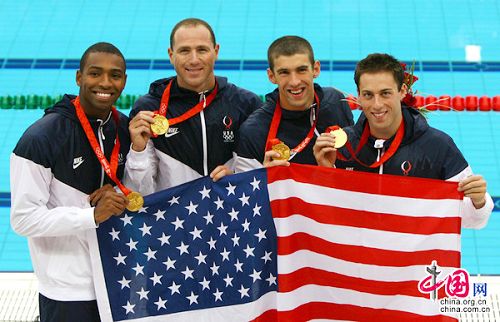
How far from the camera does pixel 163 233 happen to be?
4.08 m

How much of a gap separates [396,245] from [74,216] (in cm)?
148

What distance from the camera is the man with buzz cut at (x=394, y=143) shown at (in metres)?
3.85

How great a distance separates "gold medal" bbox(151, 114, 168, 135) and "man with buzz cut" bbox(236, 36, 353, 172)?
41 centimetres

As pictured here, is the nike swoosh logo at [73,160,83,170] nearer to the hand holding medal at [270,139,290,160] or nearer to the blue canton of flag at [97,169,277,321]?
the blue canton of flag at [97,169,277,321]

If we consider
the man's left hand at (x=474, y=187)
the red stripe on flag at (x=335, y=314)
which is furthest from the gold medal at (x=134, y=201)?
the man's left hand at (x=474, y=187)

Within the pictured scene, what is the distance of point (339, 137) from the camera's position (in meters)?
3.85

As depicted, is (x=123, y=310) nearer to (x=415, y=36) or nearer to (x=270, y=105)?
(x=270, y=105)

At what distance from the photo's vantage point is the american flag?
391 centimetres

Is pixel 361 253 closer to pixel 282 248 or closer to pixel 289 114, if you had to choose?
pixel 282 248

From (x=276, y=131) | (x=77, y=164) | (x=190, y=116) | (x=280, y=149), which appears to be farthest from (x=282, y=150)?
(x=77, y=164)

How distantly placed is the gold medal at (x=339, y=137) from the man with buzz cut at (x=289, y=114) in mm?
281

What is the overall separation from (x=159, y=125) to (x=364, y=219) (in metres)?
1.06

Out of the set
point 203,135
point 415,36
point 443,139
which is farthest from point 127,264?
point 415,36

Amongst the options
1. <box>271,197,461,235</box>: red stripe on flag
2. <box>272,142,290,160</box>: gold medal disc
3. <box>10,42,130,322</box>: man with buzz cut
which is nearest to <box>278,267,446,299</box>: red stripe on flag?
<box>271,197,461,235</box>: red stripe on flag
